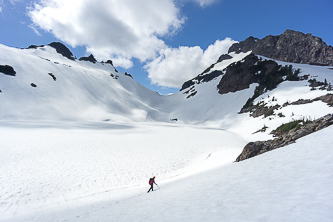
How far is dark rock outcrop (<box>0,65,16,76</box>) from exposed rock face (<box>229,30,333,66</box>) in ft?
376

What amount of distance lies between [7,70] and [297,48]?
121 m

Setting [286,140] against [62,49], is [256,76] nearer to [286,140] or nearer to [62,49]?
[286,140]

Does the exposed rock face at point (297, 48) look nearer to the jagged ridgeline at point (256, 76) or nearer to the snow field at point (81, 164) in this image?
the jagged ridgeline at point (256, 76)

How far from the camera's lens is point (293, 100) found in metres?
33.9

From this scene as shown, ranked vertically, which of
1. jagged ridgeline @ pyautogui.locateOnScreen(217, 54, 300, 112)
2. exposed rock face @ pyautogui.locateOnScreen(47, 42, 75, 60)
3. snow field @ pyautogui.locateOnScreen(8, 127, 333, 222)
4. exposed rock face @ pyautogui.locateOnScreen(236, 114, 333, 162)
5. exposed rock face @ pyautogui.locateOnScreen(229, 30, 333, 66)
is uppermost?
exposed rock face @ pyautogui.locateOnScreen(47, 42, 75, 60)

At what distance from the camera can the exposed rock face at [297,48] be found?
252 feet

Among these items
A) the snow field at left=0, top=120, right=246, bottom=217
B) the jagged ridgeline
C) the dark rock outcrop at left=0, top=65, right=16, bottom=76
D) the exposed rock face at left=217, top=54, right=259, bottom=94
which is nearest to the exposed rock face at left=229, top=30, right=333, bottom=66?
the exposed rock face at left=217, top=54, right=259, bottom=94

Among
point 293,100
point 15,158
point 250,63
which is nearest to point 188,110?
point 250,63

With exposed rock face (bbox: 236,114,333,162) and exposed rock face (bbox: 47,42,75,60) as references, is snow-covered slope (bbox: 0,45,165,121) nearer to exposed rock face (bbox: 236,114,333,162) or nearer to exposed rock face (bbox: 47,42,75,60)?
exposed rock face (bbox: 236,114,333,162)

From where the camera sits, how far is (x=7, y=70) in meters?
54.0

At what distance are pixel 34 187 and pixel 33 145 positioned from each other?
1047cm

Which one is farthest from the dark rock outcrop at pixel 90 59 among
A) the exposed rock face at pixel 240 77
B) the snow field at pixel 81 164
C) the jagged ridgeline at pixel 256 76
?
the snow field at pixel 81 164

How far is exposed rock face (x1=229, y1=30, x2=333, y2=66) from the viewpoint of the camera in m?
76.7

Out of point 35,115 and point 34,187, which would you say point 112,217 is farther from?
point 35,115
